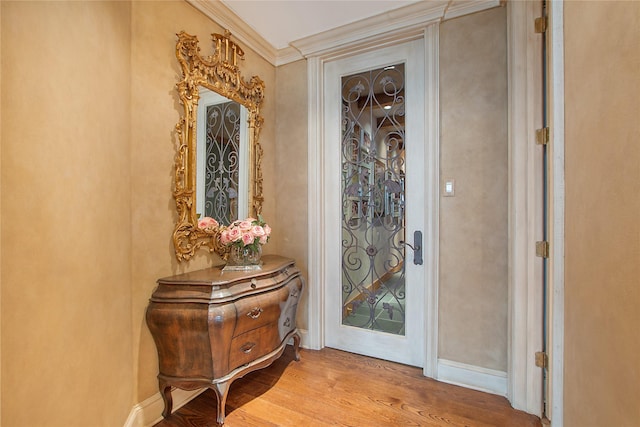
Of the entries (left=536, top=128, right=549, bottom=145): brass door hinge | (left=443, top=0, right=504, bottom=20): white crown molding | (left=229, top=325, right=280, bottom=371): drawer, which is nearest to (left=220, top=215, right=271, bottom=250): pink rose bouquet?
(left=229, top=325, right=280, bottom=371): drawer

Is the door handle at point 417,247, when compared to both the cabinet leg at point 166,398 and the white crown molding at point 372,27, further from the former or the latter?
the cabinet leg at point 166,398

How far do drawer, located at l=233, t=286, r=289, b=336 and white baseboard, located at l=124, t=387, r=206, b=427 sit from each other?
62cm

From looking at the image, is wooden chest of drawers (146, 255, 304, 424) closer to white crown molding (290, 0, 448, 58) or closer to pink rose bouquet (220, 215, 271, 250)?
pink rose bouquet (220, 215, 271, 250)

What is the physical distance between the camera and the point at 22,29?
91cm

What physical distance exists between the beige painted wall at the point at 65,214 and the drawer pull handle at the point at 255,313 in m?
0.66

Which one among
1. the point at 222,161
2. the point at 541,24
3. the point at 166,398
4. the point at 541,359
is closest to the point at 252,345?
the point at 166,398

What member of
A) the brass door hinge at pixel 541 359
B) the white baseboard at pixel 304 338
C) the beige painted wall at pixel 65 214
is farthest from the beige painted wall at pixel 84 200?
the brass door hinge at pixel 541 359

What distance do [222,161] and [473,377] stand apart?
2.43 meters

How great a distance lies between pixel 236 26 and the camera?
7.34 ft

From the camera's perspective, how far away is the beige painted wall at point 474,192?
1938 millimetres

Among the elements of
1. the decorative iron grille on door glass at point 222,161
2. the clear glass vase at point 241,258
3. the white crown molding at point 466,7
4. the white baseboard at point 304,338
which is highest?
the white crown molding at point 466,7

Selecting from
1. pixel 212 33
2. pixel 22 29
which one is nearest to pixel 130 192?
pixel 22 29

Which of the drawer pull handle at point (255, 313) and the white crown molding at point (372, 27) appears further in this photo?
the white crown molding at point (372, 27)

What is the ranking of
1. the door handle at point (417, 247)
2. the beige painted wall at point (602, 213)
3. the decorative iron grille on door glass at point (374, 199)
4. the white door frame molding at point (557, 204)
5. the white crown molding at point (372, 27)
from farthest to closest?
the decorative iron grille on door glass at point (374, 199), the door handle at point (417, 247), the white crown molding at point (372, 27), the white door frame molding at point (557, 204), the beige painted wall at point (602, 213)
